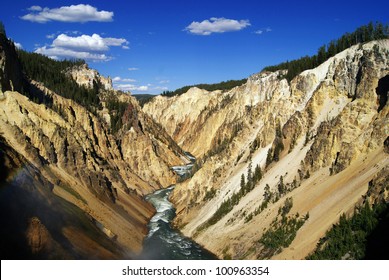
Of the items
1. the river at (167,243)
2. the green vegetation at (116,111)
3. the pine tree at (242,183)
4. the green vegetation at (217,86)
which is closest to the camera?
the river at (167,243)

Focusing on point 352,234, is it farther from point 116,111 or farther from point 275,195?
point 116,111

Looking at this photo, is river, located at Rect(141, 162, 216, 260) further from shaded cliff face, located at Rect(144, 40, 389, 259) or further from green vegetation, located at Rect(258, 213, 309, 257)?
green vegetation, located at Rect(258, 213, 309, 257)

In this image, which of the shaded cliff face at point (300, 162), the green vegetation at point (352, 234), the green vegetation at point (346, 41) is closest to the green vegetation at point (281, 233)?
the shaded cliff face at point (300, 162)

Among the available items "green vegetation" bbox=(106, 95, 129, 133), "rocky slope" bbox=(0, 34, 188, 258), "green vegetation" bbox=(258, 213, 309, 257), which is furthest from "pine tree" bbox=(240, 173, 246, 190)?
"green vegetation" bbox=(106, 95, 129, 133)

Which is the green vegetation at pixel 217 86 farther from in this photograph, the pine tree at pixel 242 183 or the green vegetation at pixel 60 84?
the pine tree at pixel 242 183

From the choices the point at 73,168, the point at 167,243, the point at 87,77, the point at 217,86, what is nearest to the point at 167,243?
the point at 167,243
